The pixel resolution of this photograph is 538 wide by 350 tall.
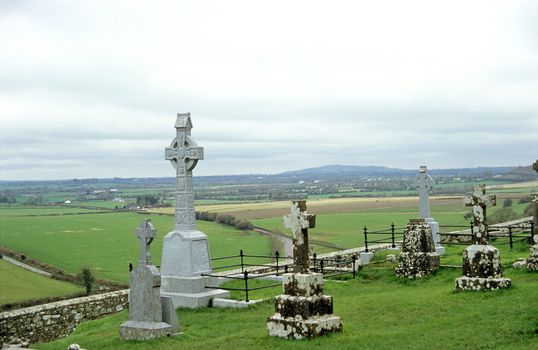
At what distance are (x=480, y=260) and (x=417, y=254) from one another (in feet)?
14.7

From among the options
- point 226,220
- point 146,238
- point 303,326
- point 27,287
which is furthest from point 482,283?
point 226,220

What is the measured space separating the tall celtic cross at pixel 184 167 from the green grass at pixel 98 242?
14636 mm

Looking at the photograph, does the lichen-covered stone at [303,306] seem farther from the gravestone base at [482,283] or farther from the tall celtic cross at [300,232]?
the gravestone base at [482,283]

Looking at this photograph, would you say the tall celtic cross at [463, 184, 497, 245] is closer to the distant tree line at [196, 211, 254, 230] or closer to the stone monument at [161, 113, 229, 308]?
the stone monument at [161, 113, 229, 308]

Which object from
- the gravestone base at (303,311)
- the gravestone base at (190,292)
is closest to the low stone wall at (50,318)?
the gravestone base at (190,292)

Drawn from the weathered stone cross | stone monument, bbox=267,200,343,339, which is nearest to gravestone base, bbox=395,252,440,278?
stone monument, bbox=267,200,343,339

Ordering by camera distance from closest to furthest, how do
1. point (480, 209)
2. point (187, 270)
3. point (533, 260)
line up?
1. point (480, 209)
2. point (533, 260)
3. point (187, 270)

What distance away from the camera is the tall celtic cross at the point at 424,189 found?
83.0ft

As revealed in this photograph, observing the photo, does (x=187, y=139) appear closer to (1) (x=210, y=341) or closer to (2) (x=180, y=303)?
(2) (x=180, y=303)

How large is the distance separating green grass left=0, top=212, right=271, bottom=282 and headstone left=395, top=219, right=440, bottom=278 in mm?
17318

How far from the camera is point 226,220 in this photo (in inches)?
2461

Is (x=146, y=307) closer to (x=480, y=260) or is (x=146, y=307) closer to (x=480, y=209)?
(x=480, y=260)

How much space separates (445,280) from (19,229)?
53225 millimetres

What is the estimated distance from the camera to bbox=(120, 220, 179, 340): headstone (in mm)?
15773
